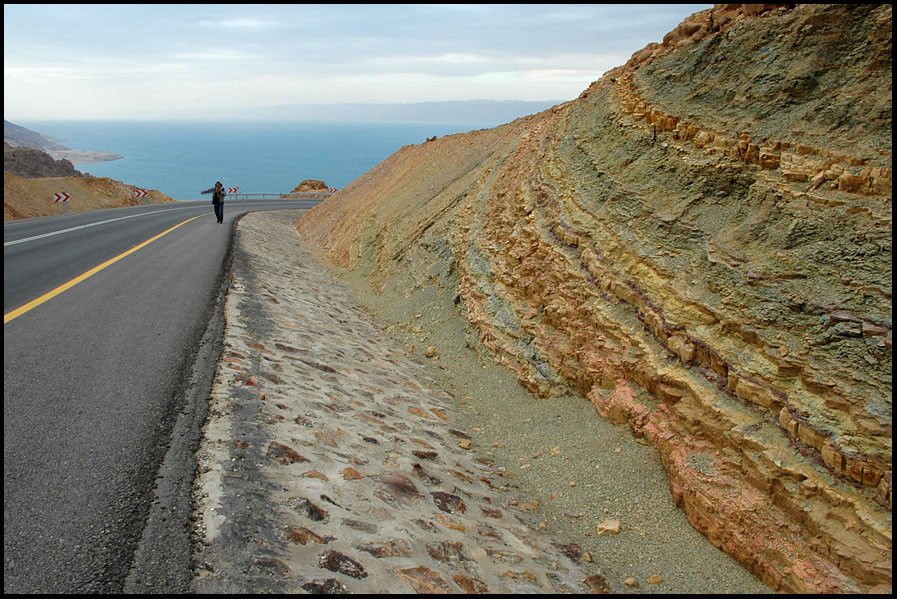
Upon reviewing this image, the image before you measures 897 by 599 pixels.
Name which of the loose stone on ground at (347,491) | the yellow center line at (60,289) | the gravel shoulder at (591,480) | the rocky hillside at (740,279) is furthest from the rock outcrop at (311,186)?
the gravel shoulder at (591,480)

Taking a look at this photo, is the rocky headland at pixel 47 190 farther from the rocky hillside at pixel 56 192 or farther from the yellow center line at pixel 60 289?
the yellow center line at pixel 60 289

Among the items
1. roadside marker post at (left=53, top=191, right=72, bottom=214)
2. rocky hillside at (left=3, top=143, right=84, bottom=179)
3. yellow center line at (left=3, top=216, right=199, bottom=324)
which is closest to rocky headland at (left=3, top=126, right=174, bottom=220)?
rocky hillside at (left=3, top=143, right=84, bottom=179)

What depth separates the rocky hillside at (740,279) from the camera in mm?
3809

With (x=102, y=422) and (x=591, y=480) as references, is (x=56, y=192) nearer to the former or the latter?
(x=102, y=422)

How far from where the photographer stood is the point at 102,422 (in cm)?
444

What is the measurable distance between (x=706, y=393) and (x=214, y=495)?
3.71 metres

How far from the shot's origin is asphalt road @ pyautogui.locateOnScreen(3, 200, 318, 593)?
117 inches

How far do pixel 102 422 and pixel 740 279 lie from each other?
205 inches

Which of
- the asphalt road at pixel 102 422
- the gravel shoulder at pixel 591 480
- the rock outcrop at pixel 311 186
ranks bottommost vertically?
the gravel shoulder at pixel 591 480

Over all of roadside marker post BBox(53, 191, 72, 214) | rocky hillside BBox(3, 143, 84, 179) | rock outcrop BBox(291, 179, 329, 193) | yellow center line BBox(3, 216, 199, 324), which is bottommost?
yellow center line BBox(3, 216, 199, 324)

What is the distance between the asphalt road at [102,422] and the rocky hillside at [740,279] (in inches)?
147

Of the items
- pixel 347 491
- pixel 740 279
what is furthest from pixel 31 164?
pixel 740 279

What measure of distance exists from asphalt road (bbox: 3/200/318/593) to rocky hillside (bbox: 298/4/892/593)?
3.75 metres

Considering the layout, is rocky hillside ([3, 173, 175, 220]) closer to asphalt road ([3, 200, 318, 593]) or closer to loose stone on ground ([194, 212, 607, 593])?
asphalt road ([3, 200, 318, 593])
